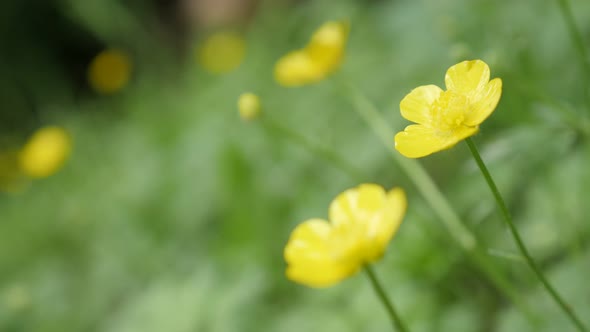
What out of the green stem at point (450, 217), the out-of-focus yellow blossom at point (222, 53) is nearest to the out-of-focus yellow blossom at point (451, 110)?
the green stem at point (450, 217)

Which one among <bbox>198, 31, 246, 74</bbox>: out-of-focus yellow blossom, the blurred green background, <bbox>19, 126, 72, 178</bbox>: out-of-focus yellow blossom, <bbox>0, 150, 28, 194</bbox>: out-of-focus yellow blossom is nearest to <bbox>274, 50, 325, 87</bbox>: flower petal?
the blurred green background

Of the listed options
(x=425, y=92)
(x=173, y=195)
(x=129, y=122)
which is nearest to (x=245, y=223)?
(x=173, y=195)

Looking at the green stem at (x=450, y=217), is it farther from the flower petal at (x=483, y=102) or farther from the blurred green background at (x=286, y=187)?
the flower petal at (x=483, y=102)

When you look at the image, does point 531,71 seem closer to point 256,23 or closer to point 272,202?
point 272,202

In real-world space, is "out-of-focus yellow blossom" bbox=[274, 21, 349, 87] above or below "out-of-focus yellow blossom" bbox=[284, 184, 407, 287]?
above

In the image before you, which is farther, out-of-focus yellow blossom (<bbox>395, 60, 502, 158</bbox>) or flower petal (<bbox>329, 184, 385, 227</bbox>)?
flower petal (<bbox>329, 184, 385, 227</bbox>)

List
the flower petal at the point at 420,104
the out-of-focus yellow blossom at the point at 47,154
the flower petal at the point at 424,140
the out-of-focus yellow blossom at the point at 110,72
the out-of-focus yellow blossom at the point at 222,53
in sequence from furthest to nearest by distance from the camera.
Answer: the out-of-focus yellow blossom at the point at 110,72 < the out-of-focus yellow blossom at the point at 222,53 < the out-of-focus yellow blossom at the point at 47,154 < the flower petal at the point at 420,104 < the flower petal at the point at 424,140

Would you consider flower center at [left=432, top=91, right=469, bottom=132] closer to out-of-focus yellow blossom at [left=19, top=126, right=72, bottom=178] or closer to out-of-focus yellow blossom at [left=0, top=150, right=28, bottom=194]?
out-of-focus yellow blossom at [left=19, top=126, right=72, bottom=178]

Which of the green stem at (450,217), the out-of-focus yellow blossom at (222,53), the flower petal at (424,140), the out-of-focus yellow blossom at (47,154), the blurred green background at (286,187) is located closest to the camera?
the flower petal at (424,140)
